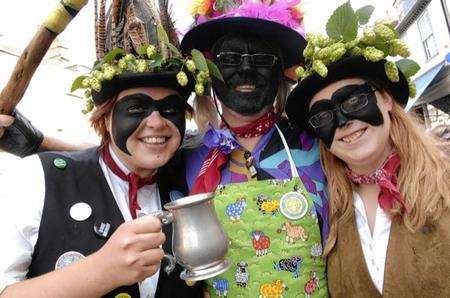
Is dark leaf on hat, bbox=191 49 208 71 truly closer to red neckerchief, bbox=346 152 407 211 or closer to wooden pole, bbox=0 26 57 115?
wooden pole, bbox=0 26 57 115

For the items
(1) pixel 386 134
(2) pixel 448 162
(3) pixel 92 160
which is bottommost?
(2) pixel 448 162

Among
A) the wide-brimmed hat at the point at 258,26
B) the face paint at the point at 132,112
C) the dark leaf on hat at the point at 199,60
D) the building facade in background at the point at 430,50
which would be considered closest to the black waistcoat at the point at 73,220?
the face paint at the point at 132,112

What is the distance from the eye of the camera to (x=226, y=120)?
2.15 meters

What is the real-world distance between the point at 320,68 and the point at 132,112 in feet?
2.73

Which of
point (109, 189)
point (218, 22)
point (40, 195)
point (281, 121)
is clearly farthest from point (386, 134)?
point (40, 195)

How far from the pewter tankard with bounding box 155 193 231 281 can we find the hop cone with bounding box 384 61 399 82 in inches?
39.9

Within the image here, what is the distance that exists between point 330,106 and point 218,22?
73cm

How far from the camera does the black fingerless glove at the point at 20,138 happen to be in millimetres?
1882

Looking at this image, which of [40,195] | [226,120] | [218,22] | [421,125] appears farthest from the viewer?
[226,120]

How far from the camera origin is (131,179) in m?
1.74

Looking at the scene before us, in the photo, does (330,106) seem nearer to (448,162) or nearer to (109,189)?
(448,162)

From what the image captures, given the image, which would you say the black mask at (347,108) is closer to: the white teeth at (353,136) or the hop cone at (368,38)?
the white teeth at (353,136)

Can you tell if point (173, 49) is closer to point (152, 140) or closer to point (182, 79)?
point (182, 79)

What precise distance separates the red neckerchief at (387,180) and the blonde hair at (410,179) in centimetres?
2
